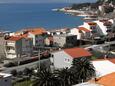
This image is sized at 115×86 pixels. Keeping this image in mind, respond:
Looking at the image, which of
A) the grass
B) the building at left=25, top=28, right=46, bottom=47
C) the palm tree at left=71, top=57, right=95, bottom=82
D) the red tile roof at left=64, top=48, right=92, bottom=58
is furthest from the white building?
the palm tree at left=71, top=57, right=95, bottom=82

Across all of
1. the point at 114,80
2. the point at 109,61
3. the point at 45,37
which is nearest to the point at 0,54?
the point at 45,37

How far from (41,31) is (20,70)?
14.0 metres

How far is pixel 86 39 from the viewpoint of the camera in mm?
39031

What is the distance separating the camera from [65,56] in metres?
24.8

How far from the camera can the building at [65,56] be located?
24.6 meters

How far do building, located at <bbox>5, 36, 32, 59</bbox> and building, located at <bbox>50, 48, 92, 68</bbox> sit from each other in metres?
6.83

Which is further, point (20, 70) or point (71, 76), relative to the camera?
point (20, 70)

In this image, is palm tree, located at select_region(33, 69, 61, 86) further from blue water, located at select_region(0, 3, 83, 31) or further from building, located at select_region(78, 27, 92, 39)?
blue water, located at select_region(0, 3, 83, 31)

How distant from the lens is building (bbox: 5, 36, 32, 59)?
3206cm

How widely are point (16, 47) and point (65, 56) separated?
8.20 m

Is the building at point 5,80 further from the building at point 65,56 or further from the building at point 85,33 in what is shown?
the building at point 85,33

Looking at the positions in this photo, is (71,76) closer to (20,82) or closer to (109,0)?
(20,82)

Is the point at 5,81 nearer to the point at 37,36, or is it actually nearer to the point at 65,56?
→ the point at 65,56

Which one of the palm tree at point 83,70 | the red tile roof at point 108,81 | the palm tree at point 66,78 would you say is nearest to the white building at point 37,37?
the palm tree at point 83,70
